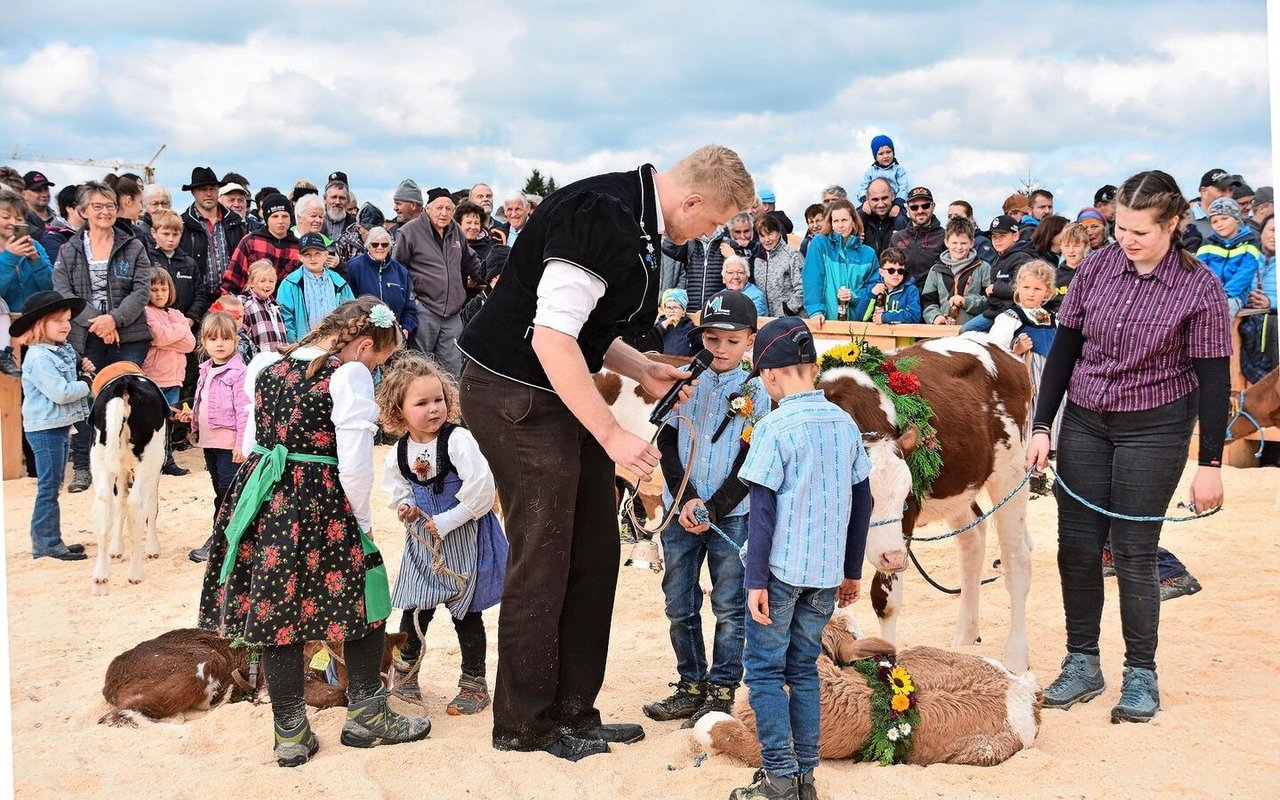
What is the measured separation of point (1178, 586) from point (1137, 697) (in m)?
2.35

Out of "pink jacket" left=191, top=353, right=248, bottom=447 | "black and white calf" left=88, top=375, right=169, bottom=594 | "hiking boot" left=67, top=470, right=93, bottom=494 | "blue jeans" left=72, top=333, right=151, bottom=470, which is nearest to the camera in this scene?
"black and white calf" left=88, top=375, right=169, bottom=594

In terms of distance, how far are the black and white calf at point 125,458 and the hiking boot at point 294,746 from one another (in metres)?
3.69

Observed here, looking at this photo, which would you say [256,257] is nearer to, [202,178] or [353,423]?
[202,178]

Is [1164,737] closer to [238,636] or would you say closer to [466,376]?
[466,376]

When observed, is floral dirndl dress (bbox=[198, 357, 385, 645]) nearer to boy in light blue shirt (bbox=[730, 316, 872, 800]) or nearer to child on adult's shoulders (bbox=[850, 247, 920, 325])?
boy in light blue shirt (bbox=[730, 316, 872, 800])

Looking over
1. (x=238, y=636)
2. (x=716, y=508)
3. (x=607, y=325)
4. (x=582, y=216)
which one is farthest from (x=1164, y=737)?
(x=238, y=636)

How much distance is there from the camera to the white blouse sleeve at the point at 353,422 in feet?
13.8

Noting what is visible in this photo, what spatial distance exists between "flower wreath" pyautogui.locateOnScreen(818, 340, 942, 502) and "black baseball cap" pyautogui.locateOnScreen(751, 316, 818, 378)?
1652 mm

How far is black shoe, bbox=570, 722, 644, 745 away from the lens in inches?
173

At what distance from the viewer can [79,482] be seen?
10031 millimetres

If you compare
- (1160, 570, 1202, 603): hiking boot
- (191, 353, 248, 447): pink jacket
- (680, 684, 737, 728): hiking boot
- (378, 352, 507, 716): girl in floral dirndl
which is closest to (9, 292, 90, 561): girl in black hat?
(191, 353, 248, 447): pink jacket

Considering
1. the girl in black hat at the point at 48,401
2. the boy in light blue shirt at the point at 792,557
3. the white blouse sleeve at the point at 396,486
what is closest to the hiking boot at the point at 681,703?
the boy in light blue shirt at the point at 792,557

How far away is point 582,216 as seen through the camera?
12.7 ft

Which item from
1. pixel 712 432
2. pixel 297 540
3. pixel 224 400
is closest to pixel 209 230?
pixel 224 400
